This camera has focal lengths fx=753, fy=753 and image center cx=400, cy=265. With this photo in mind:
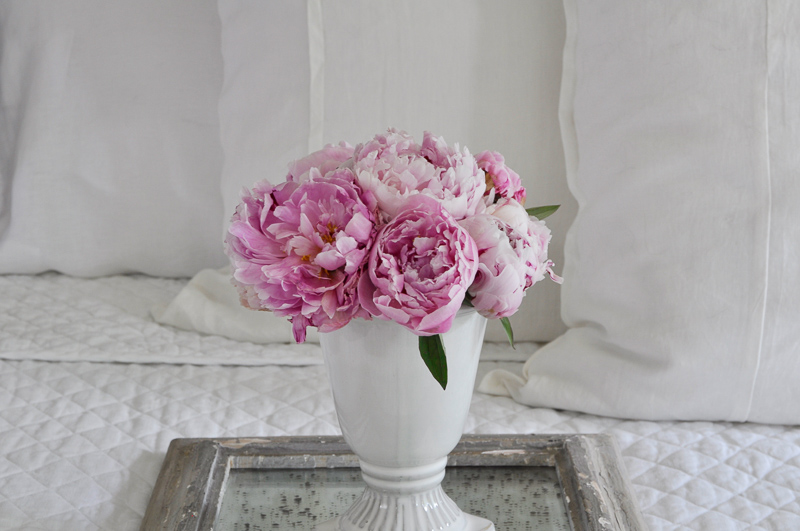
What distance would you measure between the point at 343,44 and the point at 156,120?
1.28ft

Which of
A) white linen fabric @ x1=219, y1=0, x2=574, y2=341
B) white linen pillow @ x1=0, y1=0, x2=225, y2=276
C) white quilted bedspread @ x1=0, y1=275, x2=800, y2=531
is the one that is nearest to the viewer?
white quilted bedspread @ x1=0, y1=275, x2=800, y2=531

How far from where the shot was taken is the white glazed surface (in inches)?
18.5

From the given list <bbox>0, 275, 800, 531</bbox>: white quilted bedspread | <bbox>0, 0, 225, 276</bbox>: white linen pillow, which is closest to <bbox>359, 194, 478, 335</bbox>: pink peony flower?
<bbox>0, 275, 800, 531</bbox>: white quilted bedspread

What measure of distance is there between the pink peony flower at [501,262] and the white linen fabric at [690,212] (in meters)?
0.36

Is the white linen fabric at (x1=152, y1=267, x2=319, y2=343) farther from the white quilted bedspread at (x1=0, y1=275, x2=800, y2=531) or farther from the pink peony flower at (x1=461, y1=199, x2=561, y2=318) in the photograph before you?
the pink peony flower at (x1=461, y1=199, x2=561, y2=318)

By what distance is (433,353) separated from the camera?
449 mm

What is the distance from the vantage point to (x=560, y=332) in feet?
3.21

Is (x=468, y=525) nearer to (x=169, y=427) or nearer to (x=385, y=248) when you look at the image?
(x=385, y=248)

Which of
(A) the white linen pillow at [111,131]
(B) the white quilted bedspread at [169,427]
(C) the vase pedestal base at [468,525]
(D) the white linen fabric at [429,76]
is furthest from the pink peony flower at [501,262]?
(A) the white linen pillow at [111,131]

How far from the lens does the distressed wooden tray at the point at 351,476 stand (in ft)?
1.91

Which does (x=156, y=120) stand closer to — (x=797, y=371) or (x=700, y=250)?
(x=700, y=250)

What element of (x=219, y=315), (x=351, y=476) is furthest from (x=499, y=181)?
(x=219, y=315)

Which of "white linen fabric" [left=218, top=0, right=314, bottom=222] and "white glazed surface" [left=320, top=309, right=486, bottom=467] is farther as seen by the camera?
"white linen fabric" [left=218, top=0, right=314, bottom=222]

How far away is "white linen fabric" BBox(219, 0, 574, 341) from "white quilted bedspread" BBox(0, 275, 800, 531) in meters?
0.27
